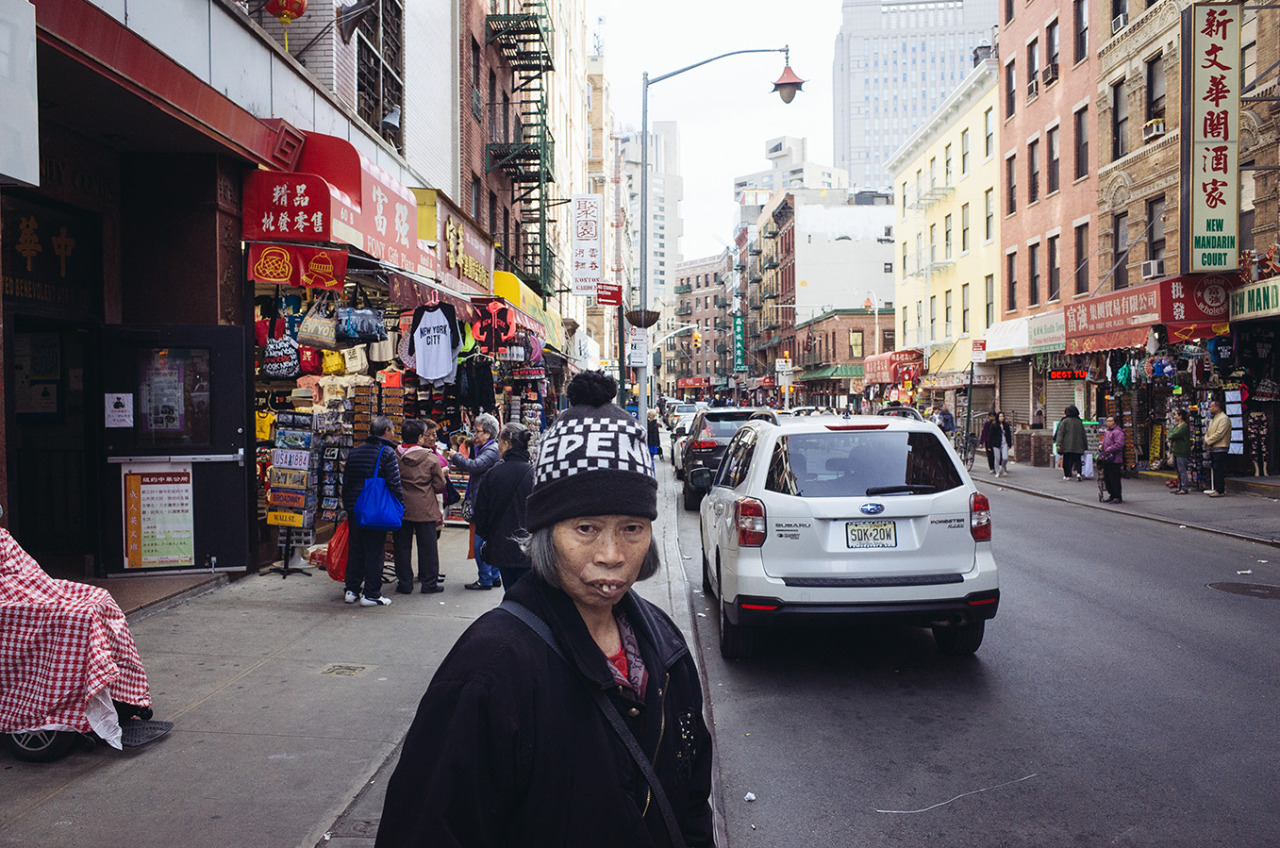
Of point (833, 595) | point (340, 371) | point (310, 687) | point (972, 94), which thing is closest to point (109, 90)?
Result: point (340, 371)

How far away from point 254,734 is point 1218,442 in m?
17.5

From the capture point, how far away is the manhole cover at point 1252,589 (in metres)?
8.85

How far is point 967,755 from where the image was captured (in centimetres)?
499

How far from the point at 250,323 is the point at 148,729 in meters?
5.31

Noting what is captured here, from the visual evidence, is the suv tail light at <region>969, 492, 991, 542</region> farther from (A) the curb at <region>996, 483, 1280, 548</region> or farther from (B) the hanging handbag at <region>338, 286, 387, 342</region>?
(A) the curb at <region>996, 483, 1280, 548</region>

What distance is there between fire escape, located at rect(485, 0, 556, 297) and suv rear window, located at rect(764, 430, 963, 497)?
18418 millimetres

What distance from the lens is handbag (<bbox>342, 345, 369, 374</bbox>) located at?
10.9 meters

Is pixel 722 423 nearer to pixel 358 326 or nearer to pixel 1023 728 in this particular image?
pixel 358 326

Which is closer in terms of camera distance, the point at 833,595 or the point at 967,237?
the point at 833,595

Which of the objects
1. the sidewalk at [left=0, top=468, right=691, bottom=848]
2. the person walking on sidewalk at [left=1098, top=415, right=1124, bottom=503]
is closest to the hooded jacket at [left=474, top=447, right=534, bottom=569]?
the sidewalk at [left=0, top=468, right=691, bottom=848]

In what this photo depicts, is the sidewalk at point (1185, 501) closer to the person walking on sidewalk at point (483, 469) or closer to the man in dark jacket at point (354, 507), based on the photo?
the person walking on sidewalk at point (483, 469)

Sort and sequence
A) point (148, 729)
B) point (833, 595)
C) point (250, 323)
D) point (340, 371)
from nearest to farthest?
point (148, 729) → point (833, 595) → point (250, 323) → point (340, 371)

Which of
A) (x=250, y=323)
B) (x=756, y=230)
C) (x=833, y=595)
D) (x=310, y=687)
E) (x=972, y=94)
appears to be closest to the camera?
(x=310, y=687)

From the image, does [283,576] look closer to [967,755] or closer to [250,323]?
[250,323]
